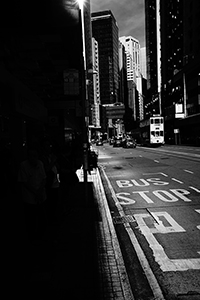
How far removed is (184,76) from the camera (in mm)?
64188

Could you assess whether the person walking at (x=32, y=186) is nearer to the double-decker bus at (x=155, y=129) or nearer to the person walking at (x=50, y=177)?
the person walking at (x=50, y=177)

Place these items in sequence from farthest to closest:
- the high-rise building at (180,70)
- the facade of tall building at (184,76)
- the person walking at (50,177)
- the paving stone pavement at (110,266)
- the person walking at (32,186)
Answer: the high-rise building at (180,70) → the facade of tall building at (184,76) → the person walking at (50,177) → the person walking at (32,186) → the paving stone pavement at (110,266)

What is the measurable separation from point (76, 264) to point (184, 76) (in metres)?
66.9

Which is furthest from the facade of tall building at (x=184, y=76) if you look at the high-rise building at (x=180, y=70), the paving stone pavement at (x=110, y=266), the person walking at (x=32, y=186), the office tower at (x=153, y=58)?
the person walking at (x=32, y=186)

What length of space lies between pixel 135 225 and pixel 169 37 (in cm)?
10013

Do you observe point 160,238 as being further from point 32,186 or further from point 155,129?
point 155,129

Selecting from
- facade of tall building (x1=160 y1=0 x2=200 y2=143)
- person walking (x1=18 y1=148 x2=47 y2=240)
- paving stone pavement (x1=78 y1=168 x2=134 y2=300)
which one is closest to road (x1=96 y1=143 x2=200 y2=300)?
paving stone pavement (x1=78 y1=168 x2=134 y2=300)

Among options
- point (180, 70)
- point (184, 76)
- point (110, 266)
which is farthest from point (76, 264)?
point (180, 70)

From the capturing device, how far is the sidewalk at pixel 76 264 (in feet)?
11.1

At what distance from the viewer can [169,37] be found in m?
93.4

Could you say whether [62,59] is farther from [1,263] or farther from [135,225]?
[1,263]

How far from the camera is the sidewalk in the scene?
339cm

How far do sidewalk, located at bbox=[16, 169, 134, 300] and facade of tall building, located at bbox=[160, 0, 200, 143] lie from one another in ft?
163

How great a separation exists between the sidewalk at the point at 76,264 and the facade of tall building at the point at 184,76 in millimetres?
49705
